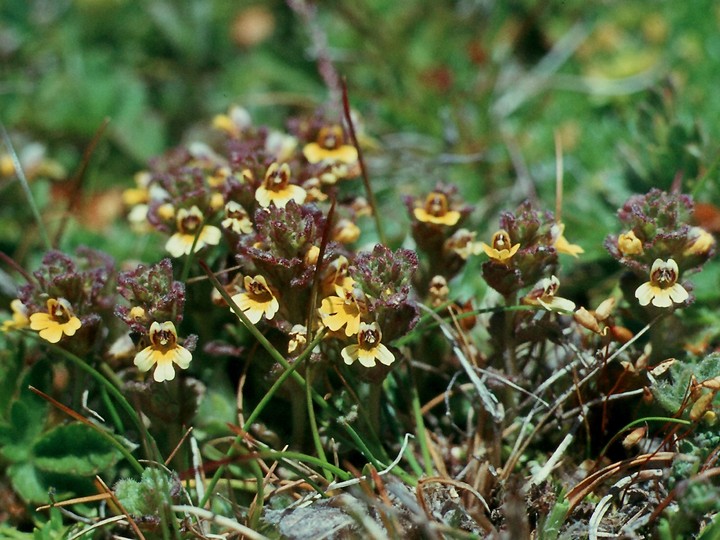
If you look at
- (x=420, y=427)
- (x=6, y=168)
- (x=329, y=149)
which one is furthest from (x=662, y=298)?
(x=6, y=168)

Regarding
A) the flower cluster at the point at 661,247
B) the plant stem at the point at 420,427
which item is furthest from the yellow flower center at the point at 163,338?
the flower cluster at the point at 661,247

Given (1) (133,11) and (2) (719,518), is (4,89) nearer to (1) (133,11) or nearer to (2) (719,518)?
(1) (133,11)

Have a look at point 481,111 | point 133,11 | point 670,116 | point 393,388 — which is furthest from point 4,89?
point 670,116

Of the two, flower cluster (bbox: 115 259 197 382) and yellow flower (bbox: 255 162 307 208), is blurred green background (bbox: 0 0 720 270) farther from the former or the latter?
flower cluster (bbox: 115 259 197 382)

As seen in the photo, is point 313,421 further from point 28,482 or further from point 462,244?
point 28,482

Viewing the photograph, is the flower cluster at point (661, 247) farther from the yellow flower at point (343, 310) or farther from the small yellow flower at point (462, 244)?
the yellow flower at point (343, 310)
